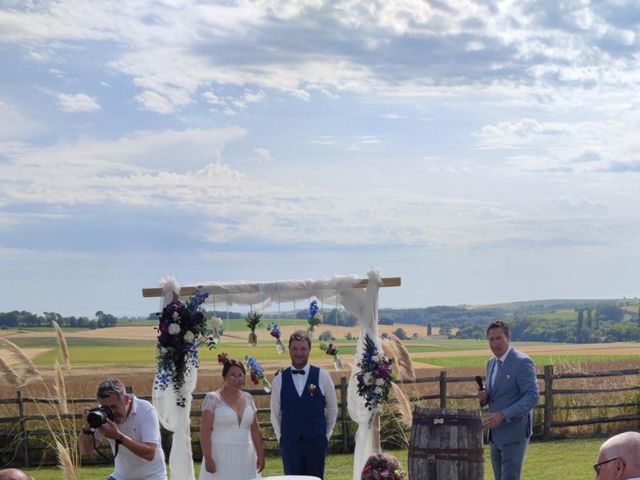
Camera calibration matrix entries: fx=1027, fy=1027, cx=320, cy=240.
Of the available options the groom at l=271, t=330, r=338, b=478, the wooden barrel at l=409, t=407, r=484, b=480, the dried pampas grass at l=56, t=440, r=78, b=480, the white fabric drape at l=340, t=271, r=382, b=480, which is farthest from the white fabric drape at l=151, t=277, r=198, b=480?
the wooden barrel at l=409, t=407, r=484, b=480

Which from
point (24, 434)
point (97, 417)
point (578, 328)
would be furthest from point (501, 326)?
point (578, 328)

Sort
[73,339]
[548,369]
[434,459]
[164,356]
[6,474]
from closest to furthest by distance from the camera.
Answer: [6,474]
[434,459]
[164,356]
[548,369]
[73,339]

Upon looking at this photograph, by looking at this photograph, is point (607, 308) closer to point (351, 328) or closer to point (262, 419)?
point (262, 419)

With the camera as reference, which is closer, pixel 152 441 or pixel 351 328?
pixel 152 441

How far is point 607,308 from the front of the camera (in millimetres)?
84250

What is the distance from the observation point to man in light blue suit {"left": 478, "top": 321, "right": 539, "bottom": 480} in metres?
7.36

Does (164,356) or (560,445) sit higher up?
(164,356)

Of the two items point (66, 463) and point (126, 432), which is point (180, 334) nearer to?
point (66, 463)

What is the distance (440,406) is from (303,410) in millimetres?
8782

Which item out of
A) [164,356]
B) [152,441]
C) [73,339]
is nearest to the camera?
[152,441]

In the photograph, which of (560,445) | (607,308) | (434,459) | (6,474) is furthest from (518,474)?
(607,308)

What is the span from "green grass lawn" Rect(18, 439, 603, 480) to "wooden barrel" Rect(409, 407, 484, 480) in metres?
5.08

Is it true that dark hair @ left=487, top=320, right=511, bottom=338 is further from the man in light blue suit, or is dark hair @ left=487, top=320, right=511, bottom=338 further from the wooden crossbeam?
the wooden crossbeam

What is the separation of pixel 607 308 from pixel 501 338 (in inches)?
3158
